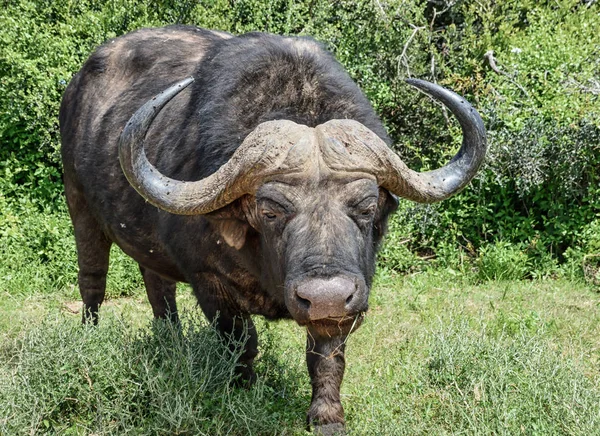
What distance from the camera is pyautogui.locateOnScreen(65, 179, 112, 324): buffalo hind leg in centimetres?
694

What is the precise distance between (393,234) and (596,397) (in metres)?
4.43

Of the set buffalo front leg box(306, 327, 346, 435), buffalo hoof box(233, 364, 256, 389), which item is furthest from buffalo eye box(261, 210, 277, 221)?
buffalo hoof box(233, 364, 256, 389)

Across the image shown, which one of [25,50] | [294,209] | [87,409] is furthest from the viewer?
[25,50]

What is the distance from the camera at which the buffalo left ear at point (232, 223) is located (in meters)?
4.81

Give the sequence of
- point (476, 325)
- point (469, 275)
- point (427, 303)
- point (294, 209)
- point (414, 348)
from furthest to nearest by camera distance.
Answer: point (469, 275) → point (427, 303) → point (476, 325) → point (414, 348) → point (294, 209)

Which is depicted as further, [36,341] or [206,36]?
[206,36]

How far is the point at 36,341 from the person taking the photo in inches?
197

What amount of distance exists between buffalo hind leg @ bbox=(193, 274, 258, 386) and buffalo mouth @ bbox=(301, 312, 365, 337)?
1105 mm

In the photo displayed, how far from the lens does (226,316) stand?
5.34 metres

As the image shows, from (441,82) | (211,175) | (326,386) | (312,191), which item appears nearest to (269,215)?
(312,191)

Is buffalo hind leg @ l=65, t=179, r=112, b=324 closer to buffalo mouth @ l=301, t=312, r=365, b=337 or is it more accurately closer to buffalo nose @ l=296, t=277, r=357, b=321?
buffalo mouth @ l=301, t=312, r=365, b=337

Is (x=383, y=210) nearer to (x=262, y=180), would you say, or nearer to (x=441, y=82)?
(x=262, y=180)

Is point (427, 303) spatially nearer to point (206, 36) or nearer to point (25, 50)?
point (206, 36)

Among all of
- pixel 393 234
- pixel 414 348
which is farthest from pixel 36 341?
pixel 393 234
